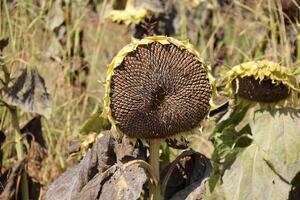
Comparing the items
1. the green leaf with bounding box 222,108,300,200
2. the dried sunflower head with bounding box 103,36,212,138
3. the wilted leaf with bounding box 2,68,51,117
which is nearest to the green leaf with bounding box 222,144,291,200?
the green leaf with bounding box 222,108,300,200

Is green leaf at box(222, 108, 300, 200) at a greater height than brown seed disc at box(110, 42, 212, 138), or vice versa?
brown seed disc at box(110, 42, 212, 138)

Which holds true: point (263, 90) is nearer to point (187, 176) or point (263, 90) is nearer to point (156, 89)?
point (187, 176)

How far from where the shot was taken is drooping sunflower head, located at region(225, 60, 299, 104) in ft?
5.94

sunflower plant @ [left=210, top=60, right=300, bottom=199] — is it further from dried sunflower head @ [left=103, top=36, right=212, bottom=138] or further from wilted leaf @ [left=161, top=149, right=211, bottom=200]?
dried sunflower head @ [left=103, top=36, right=212, bottom=138]

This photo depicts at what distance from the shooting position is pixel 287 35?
284 centimetres

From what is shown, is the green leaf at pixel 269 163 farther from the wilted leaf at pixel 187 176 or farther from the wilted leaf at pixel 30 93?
the wilted leaf at pixel 30 93

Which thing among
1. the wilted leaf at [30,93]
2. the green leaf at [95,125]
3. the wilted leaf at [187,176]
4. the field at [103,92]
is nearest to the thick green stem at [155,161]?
the wilted leaf at [187,176]

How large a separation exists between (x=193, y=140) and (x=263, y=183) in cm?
112

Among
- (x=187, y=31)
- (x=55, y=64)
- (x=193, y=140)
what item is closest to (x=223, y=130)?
(x=193, y=140)

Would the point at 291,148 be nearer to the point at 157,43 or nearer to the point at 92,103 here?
the point at 157,43

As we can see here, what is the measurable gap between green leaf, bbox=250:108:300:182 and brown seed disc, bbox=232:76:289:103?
0.19ft

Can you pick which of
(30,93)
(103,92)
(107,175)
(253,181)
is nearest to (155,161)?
(107,175)

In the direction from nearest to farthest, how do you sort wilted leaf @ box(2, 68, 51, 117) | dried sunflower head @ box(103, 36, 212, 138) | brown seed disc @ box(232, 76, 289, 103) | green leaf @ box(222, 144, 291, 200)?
1. dried sunflower head @ box(103, 36, 212, 138)
2. green leaf @ box(222, 144, 291, 200)
3. brown seed disc @ box(232, 76, 289, 103)
4. wilted leaf @ box(2, 68, 51, 117)

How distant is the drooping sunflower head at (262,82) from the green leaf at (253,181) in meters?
Answer: 0.17
